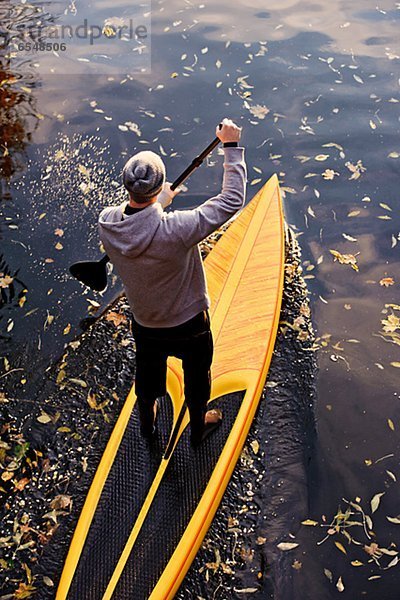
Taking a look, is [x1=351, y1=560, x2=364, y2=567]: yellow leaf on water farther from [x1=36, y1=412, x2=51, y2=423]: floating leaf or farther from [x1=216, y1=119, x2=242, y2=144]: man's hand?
[x1=216, y1=119, x2=242, y2=144]: man's hand

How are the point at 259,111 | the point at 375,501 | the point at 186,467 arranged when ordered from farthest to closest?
the point at 259,111 → the point at 375,501 → the point at 186,467

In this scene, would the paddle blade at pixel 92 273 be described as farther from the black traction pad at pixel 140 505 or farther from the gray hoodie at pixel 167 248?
the gray hoodie at pixel 167 248

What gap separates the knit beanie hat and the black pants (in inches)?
32.1

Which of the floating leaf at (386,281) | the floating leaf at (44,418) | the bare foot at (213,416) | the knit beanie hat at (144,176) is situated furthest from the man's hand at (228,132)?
the floating leaf at (386,281)

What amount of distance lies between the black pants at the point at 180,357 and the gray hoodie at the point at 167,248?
0.32ft

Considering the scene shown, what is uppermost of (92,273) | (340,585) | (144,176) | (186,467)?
(144,176)

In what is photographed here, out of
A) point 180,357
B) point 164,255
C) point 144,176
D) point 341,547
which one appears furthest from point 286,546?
point 144,176

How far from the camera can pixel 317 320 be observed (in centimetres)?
604

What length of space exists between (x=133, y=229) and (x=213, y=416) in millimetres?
1903

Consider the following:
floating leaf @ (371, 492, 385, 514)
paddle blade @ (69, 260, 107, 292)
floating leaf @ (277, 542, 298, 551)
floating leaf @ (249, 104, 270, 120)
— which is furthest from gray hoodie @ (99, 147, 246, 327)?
floating leaf @ (249, 104, 270, 120)

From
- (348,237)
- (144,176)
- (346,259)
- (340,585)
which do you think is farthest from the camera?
(348,237)

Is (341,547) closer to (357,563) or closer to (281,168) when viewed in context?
(357,563)

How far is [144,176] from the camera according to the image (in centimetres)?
321

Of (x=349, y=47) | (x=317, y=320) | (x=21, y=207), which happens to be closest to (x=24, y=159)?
(x=21, y=207)
